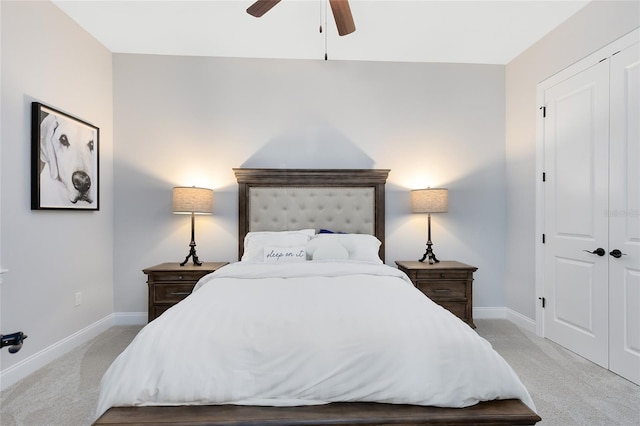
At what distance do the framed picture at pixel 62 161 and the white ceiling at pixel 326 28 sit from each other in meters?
1.04

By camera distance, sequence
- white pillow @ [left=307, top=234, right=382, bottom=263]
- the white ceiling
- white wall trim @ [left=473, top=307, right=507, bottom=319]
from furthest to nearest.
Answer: white wall trim @ [left=473, top=307, right=507, bottom=319] → white pillow @ [left=307, top=234, right=382, bottom=263] → the white ceiling

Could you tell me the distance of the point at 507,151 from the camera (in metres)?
3.87

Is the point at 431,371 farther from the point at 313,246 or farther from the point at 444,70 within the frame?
the point at 444,70

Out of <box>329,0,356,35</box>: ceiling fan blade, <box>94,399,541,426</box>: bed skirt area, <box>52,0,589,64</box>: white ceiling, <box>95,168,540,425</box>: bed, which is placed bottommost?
<box>94,399,541,426</box>: bed skirt area

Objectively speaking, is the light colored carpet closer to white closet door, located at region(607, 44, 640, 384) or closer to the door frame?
white closet door, located at region(607, 44, 640, 384)

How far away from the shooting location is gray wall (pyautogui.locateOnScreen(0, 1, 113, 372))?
7.89 ft

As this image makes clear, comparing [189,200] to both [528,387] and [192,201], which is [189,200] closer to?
[192,201]

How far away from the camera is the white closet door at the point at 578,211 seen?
2.64m

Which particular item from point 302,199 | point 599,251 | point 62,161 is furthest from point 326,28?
point 599,251

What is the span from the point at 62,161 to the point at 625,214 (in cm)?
472

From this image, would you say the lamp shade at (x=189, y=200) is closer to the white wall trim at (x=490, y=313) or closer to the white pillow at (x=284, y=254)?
the white pillow at (x=284, y=254)

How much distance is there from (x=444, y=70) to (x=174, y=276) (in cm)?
381

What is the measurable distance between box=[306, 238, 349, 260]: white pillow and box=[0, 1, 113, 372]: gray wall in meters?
2.25

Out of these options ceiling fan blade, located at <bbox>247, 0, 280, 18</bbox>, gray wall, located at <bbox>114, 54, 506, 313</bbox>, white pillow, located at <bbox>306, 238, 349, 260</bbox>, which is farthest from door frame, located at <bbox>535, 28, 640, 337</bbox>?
ceiling fan blade, located at <bbox>247, 0, 280, 18</bbox>
